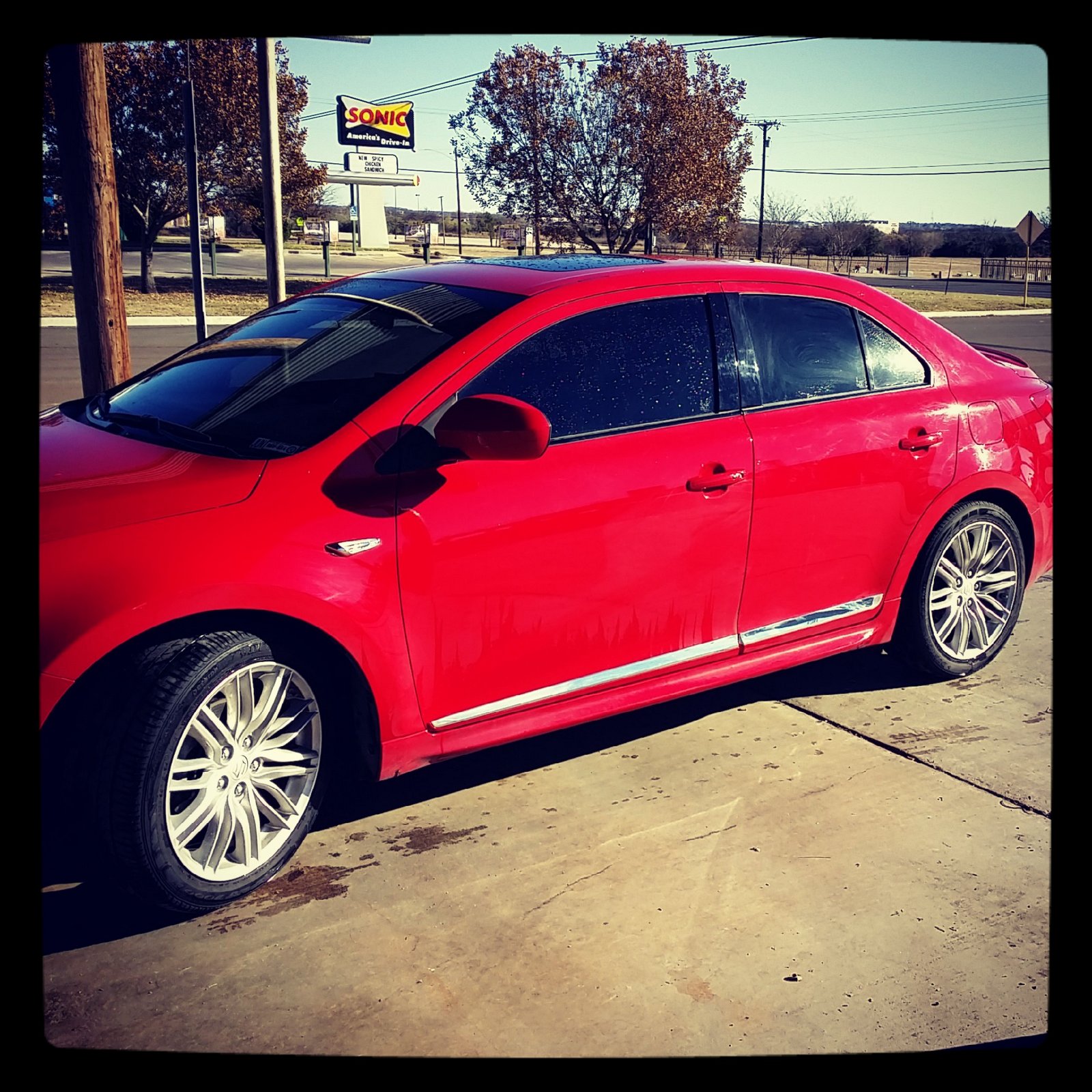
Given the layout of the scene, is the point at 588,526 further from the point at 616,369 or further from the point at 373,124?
the point at 373,124

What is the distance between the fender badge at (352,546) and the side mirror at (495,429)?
0.37 meters

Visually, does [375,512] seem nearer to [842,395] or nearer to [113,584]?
[113,584]

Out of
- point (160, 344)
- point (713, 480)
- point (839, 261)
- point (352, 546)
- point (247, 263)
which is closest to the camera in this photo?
point (352, 546)

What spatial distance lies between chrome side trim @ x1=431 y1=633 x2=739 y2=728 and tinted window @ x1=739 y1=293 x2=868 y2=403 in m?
0.93

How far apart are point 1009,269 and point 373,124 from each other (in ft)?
123

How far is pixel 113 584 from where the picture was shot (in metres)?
2.96

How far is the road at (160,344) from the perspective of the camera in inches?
555

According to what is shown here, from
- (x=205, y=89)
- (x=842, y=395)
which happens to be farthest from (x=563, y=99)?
(x=842, y=395)

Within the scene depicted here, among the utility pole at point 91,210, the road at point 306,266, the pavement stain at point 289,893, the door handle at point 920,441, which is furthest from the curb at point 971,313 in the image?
the pavement stain at point 289,893

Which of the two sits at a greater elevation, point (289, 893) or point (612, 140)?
point (612, 140)

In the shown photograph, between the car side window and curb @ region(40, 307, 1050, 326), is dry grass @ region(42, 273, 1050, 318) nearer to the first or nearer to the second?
curb @ region(40, 307, 1050, 326)

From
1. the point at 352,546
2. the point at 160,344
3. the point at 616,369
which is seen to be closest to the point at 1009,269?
the point at 160,344

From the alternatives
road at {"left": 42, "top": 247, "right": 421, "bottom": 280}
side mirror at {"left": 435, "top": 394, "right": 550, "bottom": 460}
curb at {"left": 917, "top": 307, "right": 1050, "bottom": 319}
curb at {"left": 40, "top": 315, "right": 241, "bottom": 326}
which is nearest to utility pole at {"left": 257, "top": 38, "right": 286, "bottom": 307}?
side mirror at {"left": 435, "top": 394, "right": 550, "bottom": 460}

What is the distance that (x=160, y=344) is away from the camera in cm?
1973
